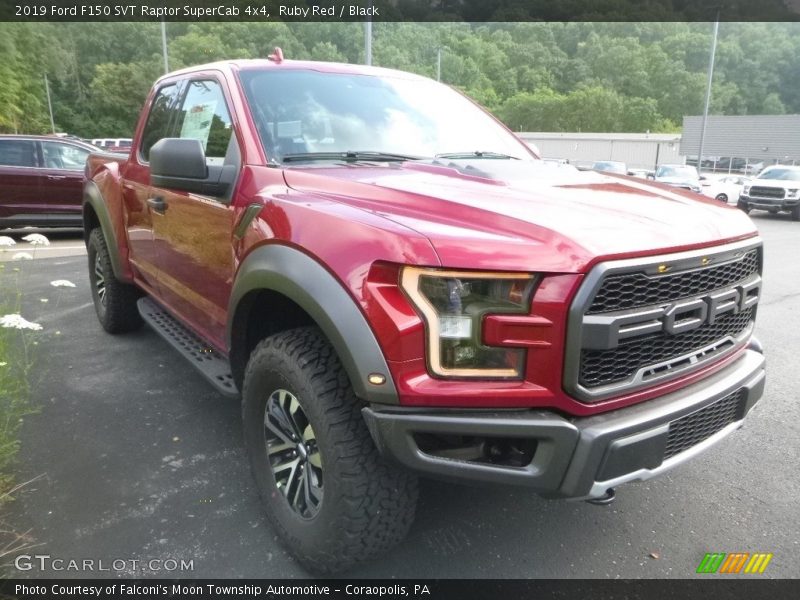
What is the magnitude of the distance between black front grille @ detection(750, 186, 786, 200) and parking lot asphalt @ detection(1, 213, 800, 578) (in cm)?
1704

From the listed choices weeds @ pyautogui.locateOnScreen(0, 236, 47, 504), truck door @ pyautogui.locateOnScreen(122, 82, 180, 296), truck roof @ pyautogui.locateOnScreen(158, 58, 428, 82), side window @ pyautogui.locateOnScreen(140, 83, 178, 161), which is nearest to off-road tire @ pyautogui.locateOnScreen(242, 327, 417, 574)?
weeds @ pyautogui.locateOnScreen(0, 236, 47, 504)

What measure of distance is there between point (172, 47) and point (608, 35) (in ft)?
215

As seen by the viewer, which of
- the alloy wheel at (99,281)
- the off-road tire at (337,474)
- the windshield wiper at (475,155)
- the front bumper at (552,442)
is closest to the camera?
the front bumper at (552,442)

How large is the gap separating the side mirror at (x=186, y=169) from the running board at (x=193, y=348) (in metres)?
0.86

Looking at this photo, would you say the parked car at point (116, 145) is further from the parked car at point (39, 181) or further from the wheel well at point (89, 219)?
the parked car at point (39, 181)

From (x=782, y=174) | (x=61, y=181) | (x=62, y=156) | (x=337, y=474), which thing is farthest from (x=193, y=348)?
(x=782, y=174)

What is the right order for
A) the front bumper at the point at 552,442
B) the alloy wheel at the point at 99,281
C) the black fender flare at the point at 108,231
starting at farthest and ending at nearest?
the alloy wheel at the point at 99,281, the black fender flare at the point at 108,231, the front bumper at the point at 552,442

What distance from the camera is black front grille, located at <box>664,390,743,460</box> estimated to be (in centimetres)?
197

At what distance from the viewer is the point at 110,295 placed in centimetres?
467

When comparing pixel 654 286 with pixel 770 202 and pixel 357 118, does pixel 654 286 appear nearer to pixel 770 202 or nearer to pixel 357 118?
pixel 357 118

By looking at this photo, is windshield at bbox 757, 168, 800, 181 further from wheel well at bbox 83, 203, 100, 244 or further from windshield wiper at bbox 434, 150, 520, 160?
wheel well at bbox 83, 203, 100, 244

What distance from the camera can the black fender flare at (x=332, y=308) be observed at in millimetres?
1780

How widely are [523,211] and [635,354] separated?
57 cm

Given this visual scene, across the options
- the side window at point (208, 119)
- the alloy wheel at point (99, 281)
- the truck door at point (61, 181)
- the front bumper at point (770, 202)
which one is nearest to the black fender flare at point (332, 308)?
the side window at point (208, 119)
